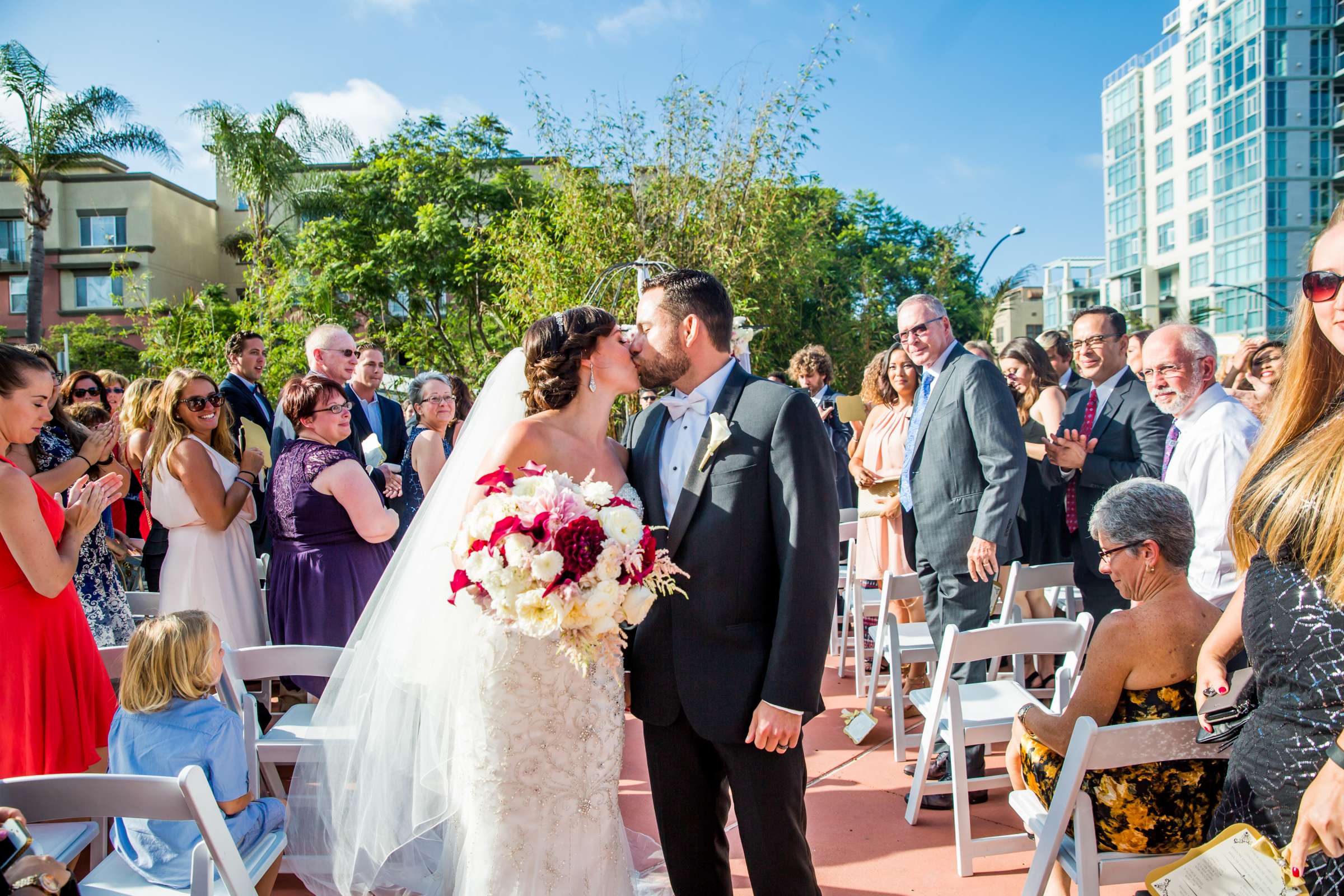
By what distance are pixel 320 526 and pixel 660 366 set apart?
85.4 inches

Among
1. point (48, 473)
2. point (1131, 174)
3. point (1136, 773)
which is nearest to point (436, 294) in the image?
point (48, 473)

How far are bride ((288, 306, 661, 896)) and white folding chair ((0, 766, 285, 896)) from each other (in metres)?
0.77

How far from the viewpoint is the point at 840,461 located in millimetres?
7969

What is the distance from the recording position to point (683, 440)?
270 centimetres

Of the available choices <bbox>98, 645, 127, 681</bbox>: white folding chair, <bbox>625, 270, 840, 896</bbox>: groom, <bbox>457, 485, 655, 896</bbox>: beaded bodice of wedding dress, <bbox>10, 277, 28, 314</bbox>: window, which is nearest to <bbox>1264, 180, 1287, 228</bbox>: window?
<bbox>625, 270, 840, 896</bbox>: groom

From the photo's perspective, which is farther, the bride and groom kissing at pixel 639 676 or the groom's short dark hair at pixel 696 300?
the groom's short dark hair at pixel 696 300

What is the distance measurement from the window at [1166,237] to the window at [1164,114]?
321 inches

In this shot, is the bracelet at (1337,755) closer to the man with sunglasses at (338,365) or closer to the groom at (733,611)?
the groom at (733,611)

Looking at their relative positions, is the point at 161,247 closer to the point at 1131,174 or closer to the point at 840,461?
the point at 840,461

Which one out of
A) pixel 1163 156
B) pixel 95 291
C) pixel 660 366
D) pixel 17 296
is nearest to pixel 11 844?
pixel 660 366

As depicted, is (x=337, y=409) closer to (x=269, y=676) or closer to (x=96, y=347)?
(x=269, y=676)

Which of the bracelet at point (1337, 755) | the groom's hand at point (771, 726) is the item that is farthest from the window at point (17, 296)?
the bracelet at point (1337, 755)

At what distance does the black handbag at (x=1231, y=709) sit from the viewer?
2018 millimetres

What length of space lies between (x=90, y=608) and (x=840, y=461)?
19.3 ft
